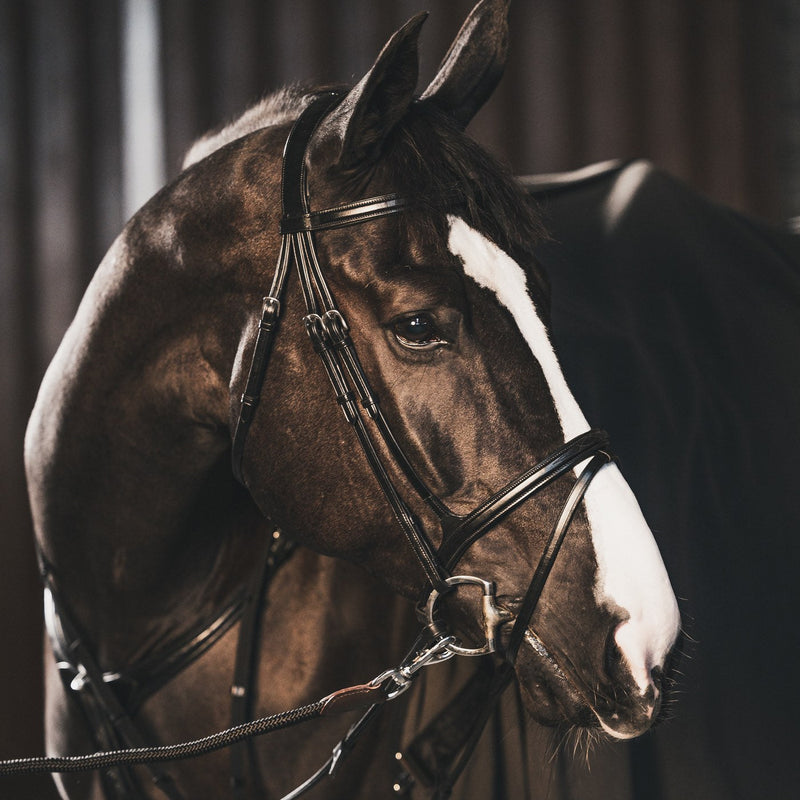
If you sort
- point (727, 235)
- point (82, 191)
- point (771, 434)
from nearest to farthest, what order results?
point (771, 434)
point (727, 235)
point (82, 191)

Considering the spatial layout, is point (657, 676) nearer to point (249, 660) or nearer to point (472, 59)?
point (249, 660)

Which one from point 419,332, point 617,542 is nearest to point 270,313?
point 419,332

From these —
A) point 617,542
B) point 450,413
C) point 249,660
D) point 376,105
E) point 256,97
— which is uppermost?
point 256,97

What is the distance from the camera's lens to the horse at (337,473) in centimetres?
72

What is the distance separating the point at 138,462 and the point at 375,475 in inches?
13.2

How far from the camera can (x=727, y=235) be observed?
145cm

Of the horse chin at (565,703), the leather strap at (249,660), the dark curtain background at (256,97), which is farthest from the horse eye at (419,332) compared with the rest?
the dark curtain background at (256,97)

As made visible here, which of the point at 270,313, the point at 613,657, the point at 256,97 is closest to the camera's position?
the point at 613,657

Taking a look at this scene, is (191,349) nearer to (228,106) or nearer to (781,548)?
(781,548)

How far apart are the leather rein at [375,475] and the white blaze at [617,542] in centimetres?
2

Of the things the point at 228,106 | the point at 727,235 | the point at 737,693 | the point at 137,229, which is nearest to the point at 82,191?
the point at 228,106

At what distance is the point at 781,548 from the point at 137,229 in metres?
0.91

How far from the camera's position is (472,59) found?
2.95ft

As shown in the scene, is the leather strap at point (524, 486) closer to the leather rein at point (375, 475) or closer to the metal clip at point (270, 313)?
the leather rein at point (375, 475)
